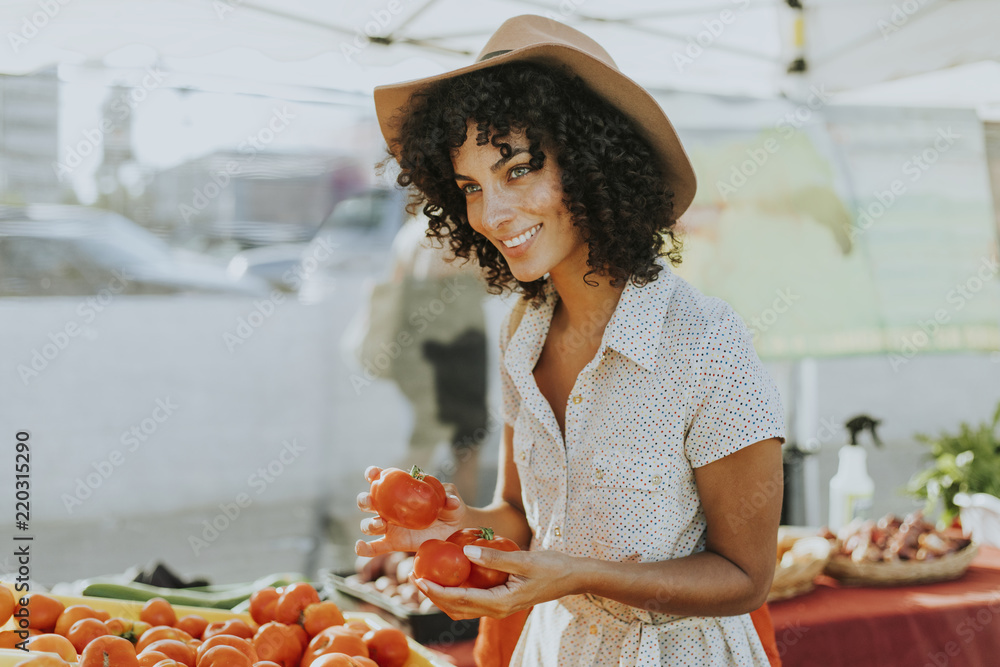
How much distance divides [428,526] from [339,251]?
496cm

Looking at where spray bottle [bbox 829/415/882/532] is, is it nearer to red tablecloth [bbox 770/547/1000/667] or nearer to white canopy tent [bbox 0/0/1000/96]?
red tablecloth [bbox 770/547/1000/667]

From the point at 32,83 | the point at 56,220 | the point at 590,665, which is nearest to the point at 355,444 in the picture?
the point at 56,220

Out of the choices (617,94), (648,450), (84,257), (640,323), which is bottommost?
(648,450)

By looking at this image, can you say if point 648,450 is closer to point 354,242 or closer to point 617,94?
point 617,94

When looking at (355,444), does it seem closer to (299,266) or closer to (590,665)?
(299,266)

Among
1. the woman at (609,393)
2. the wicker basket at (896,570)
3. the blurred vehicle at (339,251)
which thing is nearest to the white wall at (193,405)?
the blurred vehicle at (339,251)

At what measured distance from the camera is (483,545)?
1.59 m

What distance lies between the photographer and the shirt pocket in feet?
5.14

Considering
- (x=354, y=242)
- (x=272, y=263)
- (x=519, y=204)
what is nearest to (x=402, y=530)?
(x=519, y=204)

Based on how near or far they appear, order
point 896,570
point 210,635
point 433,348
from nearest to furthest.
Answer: point 210,635 → point 896,570 → point 433,348

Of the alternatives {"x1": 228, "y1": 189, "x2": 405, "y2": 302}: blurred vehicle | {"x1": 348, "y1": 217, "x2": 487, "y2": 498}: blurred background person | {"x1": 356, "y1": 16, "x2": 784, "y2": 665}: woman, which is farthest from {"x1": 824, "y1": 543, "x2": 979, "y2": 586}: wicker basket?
{"x1": 228, "y1": 189, "x2": 405, "y2": 302}: blurred vehicle

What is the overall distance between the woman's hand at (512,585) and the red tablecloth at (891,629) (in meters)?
1.55

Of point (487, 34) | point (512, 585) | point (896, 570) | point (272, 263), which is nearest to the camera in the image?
point (512, 585)

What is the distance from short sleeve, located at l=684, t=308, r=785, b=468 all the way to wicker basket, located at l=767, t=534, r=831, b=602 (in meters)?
1.37
